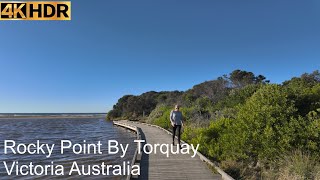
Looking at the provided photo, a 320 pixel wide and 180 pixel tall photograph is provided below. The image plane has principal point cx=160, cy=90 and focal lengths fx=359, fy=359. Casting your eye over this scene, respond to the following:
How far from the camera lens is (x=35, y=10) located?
1330cm

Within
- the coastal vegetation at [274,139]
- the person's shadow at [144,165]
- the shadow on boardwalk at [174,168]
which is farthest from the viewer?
the coastal vegetation at [274,139]

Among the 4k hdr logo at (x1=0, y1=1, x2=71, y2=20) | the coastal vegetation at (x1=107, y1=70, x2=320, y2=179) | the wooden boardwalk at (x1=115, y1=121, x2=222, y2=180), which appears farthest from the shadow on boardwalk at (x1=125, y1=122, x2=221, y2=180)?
the 4k hdr logo at (x1=0, y1=1, x2=71, y2=20)

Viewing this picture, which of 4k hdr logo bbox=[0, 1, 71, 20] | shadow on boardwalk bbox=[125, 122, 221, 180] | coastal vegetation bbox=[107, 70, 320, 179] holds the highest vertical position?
4k hdr logo bbox=[0, 1, 71, 20]

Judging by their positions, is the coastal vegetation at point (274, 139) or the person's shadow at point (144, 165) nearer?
the person's shadow at point (144, 165)

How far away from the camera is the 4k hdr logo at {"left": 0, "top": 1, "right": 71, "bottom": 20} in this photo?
42.6 ft

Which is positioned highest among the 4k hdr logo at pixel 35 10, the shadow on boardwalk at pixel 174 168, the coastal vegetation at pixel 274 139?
the 4k hdr logo at pixel 35 10

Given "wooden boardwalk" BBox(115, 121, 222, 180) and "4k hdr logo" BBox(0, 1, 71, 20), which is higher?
"4k hdr logo" BBox(0, 1, 71, 20)

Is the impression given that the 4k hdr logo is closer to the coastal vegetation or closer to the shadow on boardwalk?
the shadow on boardwalk

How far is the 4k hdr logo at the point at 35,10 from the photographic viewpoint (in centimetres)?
1298

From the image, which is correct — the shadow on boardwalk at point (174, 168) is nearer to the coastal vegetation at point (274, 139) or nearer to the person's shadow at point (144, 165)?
the person's shadow at point (144, 165)

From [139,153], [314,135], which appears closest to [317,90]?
[314,135]

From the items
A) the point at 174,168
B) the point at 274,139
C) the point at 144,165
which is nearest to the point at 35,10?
the point at 144,165

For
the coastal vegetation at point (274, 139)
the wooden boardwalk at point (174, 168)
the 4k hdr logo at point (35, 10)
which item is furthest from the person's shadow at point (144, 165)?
the 4k hdr logo at point (35, 10)

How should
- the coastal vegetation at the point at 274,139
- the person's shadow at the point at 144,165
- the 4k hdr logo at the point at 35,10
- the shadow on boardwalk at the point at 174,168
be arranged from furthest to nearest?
the 4k hdr logo at the point at 35,10
the coastal vegetation at the point at 274,139
the person's shadow at the point at 144,165
the shadow on boardwalk at the point at 174,168
